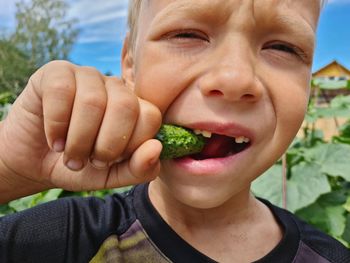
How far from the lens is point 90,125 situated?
0.73 m

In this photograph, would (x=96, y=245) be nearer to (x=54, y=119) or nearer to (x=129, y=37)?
(x=54, y=119)

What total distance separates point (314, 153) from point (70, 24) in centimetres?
2977

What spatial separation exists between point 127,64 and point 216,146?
41cm

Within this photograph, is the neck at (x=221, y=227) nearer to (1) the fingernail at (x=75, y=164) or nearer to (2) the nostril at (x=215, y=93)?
(2) the nostril at (x=215, y=93)

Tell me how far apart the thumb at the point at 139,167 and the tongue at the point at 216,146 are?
0.28 meters

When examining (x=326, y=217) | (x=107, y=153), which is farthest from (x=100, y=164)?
(x=326, y=217)

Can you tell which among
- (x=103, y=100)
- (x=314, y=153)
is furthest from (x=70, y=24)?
(x=103, y=100)

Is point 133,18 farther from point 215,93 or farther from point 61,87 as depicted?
point 61,87

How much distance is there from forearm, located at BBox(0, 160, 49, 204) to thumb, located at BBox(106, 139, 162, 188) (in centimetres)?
20

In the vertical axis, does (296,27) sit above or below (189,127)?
above

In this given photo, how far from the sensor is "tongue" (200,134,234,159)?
107 cm

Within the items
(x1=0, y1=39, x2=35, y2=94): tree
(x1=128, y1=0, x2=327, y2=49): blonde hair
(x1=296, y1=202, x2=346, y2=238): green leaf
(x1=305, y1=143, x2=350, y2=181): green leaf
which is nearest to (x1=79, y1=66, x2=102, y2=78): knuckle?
(x1=128, y1=0, x2=327, y2=49): blonde hair

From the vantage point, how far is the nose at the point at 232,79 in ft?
3.14

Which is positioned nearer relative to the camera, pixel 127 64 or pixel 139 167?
pixel 139 167
